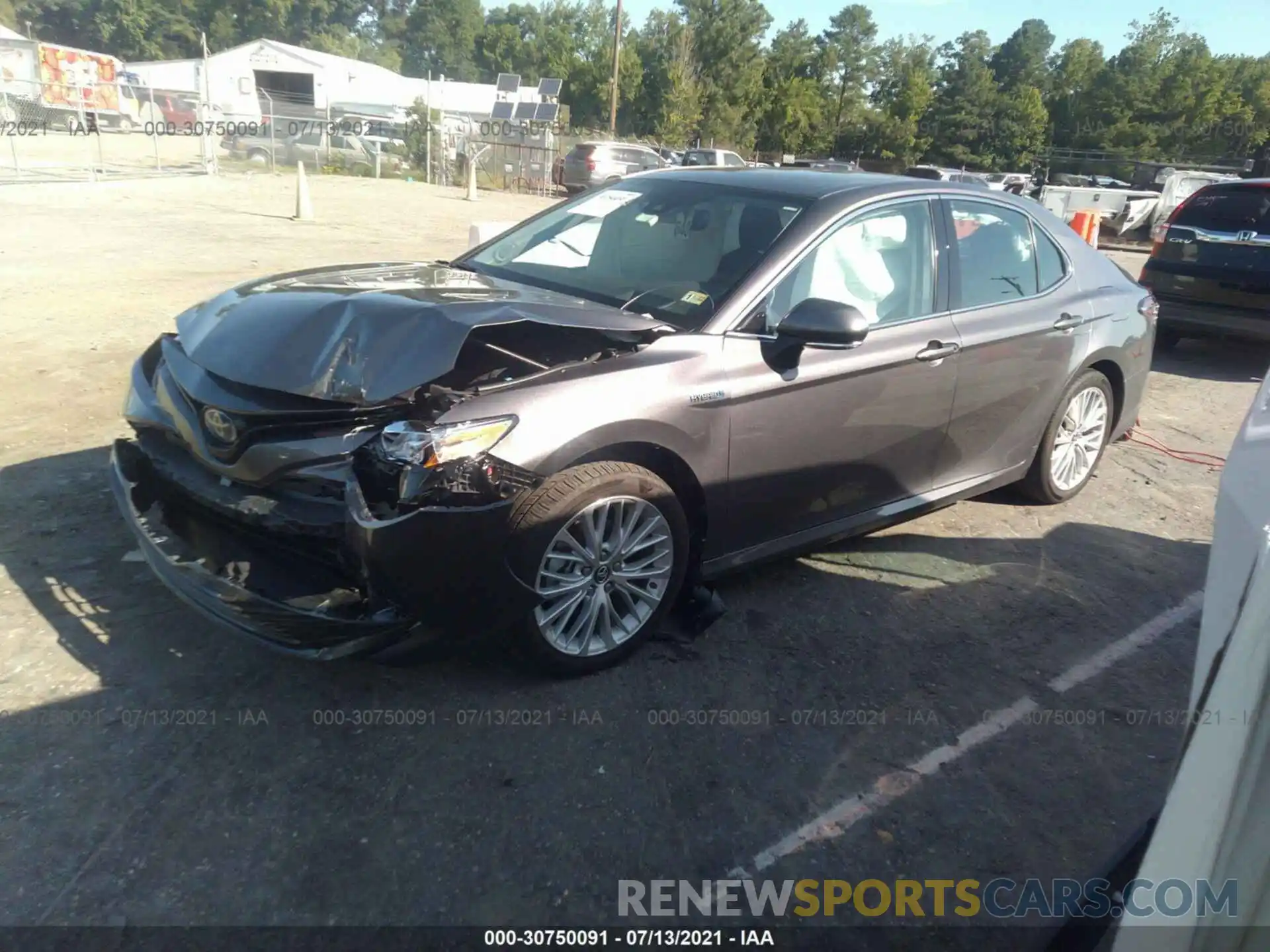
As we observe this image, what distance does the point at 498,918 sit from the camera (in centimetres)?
240

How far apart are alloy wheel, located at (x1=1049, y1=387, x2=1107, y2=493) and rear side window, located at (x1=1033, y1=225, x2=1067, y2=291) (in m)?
0.63

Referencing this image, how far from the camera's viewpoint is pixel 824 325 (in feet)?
11.4

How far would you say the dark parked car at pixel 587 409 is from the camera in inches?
115

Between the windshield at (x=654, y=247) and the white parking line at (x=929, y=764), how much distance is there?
171 centimetres

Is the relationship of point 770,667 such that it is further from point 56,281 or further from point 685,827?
point 56,281

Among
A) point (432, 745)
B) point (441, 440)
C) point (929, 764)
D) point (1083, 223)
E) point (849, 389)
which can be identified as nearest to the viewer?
point (441, 440)

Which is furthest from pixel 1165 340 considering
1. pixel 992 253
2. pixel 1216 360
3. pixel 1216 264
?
pixel 992 253

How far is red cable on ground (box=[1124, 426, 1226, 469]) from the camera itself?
6.45 metres

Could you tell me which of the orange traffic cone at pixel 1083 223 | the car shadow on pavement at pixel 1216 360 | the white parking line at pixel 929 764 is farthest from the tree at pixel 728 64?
the white parking line at pixel 929 764

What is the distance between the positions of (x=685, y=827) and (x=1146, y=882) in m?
1.43

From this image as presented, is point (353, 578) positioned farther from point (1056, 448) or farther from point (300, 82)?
point (300, 82)

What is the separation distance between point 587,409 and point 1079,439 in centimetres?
343

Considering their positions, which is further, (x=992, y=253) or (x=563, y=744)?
(x=992, y=253)

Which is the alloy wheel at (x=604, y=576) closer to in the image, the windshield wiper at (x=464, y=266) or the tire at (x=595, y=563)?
the tire at (x=595, y=563)
